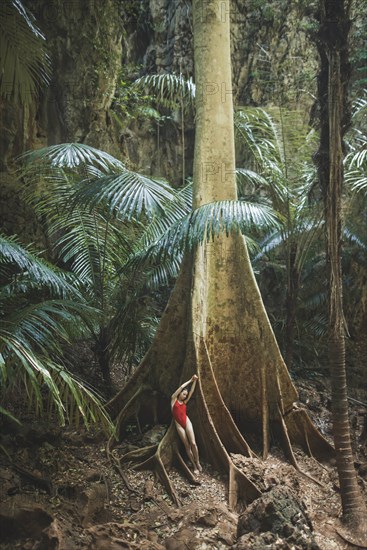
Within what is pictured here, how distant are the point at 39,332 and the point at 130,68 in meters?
7.61

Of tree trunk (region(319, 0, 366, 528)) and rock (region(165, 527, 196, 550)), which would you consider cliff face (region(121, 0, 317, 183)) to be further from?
rock (region(165, 527, 196, 550))

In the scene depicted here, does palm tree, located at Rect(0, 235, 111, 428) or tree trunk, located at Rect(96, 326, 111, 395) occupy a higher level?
palm tree, located at Rect(0, 235, 111, 428)

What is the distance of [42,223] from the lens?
6.86 m

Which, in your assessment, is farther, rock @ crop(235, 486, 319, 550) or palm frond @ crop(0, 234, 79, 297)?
palm frond @ crop(0, 234, 79, 297)

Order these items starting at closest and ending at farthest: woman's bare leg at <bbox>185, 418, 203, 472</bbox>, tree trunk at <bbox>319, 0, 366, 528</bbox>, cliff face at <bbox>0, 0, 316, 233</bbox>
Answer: tree trunk at <bbox>319, 0, 366, 528</bbox>, woman's bare leg at <bbox>185, 418, 203, 472</bbox>, cliff face at <bbox>0, 0, 316, 233</bbox>

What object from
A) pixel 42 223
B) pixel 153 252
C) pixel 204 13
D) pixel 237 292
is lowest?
pixel 237 292

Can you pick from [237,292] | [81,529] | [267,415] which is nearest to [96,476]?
[81,529]

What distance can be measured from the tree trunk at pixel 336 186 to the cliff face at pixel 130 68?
208cm

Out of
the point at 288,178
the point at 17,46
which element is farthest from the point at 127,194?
the point at 288,178

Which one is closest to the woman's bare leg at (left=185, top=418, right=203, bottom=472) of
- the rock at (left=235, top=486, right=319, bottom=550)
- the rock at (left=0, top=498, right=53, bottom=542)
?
the rock at (left=235, top=486, right=319, bottom=550)

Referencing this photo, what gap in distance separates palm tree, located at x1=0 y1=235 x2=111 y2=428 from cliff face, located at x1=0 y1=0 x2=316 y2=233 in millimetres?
→ 2158

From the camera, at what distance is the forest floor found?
3.12 meters

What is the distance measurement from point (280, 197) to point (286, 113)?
3.98ft

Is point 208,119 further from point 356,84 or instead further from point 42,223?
point 356,84
